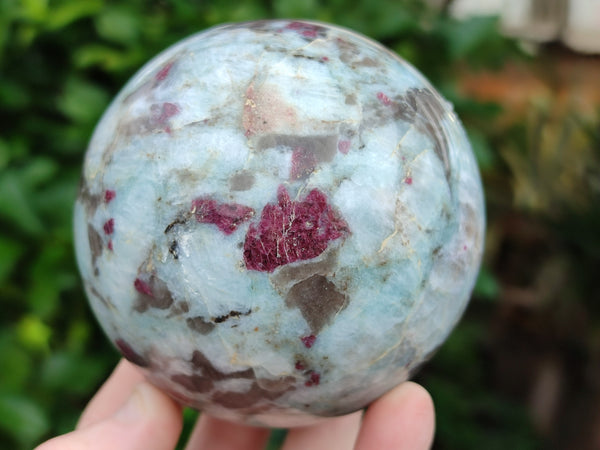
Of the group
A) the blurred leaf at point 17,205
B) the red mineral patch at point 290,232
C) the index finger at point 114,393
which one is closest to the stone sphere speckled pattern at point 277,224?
the red mineral patch at point 290,232

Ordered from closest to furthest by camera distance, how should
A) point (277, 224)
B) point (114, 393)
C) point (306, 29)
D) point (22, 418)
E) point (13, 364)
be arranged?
point (277, 224) < point (306, 29) < point (114, 393) < point (22, 418) < point (13, 364)

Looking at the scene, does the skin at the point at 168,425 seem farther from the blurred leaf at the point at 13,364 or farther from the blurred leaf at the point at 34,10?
the blurred leaf at the point at 34,10

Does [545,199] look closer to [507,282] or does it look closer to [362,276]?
[507,282]

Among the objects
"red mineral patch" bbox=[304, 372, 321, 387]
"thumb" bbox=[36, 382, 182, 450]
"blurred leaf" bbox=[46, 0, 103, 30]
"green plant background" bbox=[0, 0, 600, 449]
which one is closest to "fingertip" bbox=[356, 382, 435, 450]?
"red mineral patch" bbox=[304, 372, 321, 387]

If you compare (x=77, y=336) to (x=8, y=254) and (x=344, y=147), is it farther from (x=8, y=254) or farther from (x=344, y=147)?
(x=344, y=147)

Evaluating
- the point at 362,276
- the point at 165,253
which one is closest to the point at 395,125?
the point at 362,276

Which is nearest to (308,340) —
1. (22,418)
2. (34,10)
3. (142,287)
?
(142,287)
